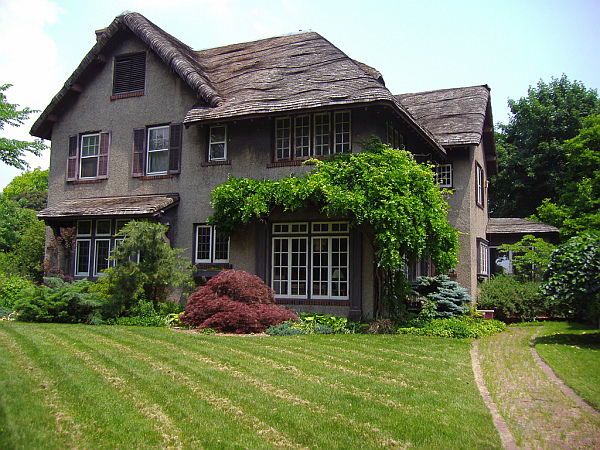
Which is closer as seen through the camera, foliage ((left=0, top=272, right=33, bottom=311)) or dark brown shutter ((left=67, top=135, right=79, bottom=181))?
foliage ((left=0, top=272, right=33, bottom=311))

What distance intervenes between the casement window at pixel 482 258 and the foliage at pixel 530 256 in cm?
84

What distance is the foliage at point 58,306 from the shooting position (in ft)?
47.3

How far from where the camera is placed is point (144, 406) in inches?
248

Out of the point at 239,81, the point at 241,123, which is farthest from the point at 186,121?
the point at 239,81

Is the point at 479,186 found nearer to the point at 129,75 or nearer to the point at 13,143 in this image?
the point at 129,75

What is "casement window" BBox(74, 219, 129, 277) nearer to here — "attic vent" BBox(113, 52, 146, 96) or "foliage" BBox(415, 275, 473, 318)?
"attic vent" BBox(113, 52, 146, 96)

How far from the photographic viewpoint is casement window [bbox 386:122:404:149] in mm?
16094

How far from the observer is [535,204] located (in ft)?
118

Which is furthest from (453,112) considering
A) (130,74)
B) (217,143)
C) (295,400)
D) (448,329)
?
(295,400)

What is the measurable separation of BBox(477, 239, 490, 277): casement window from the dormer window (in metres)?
13.2

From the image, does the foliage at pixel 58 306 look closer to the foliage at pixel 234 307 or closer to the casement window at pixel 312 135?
the foliage at pixel 234 307

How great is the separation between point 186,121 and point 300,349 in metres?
8.75

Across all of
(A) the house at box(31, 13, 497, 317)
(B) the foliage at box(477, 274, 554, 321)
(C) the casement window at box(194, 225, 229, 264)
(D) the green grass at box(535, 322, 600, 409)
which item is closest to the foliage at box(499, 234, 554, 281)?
(B) the foliage at box(477, 274, 554, 321)

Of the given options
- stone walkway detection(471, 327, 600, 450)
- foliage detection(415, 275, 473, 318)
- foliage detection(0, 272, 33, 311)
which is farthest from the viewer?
foliage detection(0, 272, 33, 311)
